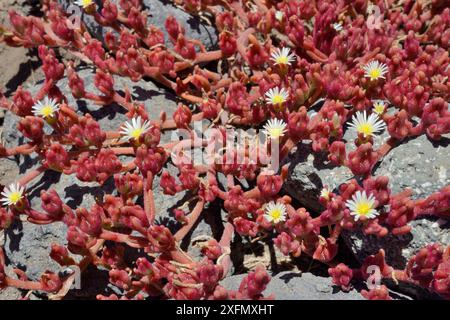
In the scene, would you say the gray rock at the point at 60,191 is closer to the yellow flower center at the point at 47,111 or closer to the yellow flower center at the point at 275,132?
the yellow flower center at the point at 47,111

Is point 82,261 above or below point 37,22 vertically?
below

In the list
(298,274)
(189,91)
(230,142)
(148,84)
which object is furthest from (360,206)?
(148,84)

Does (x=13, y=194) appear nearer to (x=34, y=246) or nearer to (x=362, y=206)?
(x=34, y=246)

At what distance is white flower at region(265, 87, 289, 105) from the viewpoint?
3.30 meters

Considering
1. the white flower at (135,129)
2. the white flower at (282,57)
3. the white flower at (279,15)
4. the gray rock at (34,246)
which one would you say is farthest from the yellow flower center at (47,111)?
the white flower at (279,15)

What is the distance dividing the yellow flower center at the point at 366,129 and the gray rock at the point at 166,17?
1508 millimetres

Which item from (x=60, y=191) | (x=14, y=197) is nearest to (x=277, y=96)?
(x=60, y=191)

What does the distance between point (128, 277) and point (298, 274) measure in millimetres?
918

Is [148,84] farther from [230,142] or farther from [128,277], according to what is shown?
[128,277]

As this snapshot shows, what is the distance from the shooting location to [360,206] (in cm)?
284

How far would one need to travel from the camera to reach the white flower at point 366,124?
3115mm

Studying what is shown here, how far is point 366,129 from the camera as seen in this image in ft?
10.2

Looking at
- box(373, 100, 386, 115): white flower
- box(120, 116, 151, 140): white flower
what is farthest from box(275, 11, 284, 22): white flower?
box(120, 116, 151, 140): white flower

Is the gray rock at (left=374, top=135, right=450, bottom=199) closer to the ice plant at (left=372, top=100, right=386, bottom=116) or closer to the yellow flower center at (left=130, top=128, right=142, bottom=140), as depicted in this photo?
the ice plant at (left=372, top=100, right=386, bottom=116)
